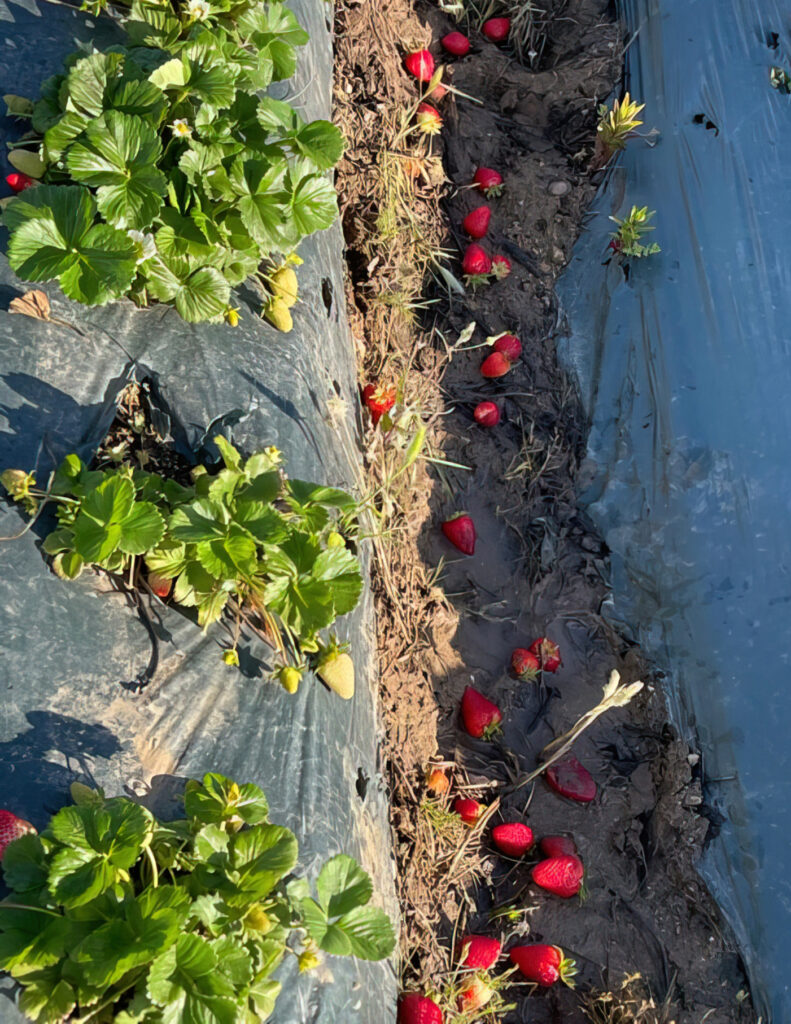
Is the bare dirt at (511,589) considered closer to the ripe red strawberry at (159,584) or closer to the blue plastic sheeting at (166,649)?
A: the blue plastic sheeting at (166,649)

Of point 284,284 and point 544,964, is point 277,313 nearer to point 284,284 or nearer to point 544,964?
point 284,284

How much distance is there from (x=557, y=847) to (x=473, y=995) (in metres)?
Answer: 0.46

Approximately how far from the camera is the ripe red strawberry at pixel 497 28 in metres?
3.72

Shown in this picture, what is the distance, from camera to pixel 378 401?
97.3 inches

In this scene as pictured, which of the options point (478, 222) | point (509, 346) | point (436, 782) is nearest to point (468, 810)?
point (436, 782)

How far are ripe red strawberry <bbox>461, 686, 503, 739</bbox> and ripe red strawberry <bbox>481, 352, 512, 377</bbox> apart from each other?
114 cm

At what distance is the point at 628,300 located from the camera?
3.16 m

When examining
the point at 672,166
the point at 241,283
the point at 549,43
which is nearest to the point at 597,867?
the point at 241,283

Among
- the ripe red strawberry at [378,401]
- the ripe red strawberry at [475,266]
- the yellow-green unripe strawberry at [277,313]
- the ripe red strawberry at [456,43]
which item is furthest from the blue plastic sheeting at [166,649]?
the ripe red strawberry at [456,43]

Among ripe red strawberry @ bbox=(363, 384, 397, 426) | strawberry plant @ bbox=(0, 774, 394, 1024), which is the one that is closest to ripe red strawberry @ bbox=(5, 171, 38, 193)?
ripe red strawberry @ bbox=(363, 384, 397, 426)

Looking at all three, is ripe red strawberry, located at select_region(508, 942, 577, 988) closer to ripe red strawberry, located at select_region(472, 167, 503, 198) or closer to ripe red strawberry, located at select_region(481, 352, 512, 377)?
ripe red strawberry, located at select_region(481, 352, 512, 377)

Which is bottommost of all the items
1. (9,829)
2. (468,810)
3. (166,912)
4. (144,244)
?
(468,810)

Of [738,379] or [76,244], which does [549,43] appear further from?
[76,244]

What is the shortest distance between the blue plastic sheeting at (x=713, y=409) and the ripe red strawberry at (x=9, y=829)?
1.93 metres
